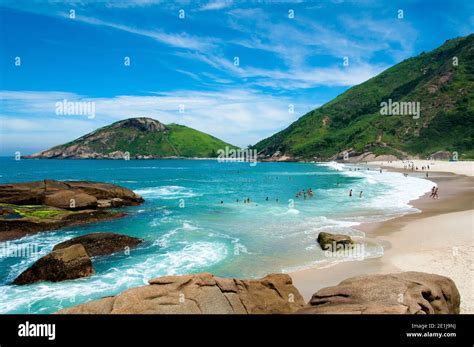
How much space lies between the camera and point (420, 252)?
854 inches

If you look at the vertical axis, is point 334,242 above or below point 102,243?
above

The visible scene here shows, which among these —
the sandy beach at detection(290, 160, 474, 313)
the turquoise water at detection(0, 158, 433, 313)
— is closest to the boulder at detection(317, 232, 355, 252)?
the turquoise water at detection(0, 158, 433, 313)

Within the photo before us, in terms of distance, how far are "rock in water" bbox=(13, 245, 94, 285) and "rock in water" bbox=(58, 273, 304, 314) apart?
35.8ft

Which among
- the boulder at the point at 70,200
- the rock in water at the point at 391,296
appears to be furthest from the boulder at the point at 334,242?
the boulder at the point at 70,200

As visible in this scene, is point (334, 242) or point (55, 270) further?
point (334, 242)

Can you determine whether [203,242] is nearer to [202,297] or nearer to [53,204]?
[202,297]

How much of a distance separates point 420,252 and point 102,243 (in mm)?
23418

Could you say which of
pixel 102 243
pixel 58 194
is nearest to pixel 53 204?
pixel 58 194

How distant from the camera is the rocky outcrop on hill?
3341 cm

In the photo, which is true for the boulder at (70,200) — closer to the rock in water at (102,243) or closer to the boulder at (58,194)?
the boulder at (58,194)

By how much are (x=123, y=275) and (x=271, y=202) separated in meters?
34.9
